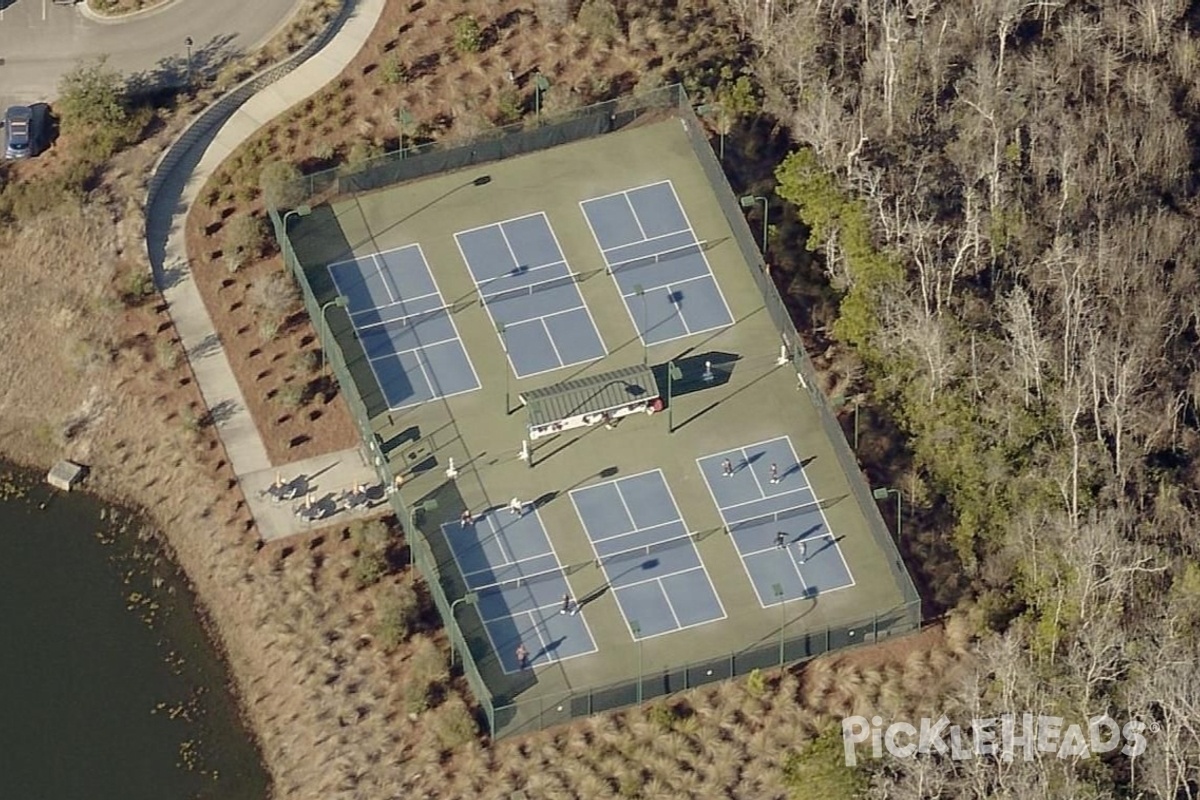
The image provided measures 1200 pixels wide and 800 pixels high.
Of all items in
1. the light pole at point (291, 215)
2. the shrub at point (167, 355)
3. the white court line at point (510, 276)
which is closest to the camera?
the shrub at point (167, 355)

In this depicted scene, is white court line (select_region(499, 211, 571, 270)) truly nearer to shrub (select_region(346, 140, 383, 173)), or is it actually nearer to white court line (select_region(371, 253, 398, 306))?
white court line (select_region(371, 253, 398, 306))

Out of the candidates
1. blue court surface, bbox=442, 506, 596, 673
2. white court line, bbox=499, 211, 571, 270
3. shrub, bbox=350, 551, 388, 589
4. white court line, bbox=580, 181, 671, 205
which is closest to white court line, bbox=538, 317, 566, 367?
white court line, bbox=499, 211, 571, 270

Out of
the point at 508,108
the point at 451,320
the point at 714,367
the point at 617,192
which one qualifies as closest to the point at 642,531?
the point at 714,367

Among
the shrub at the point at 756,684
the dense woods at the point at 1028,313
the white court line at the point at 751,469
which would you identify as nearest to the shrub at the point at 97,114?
the dense woods at the point at 1028,313

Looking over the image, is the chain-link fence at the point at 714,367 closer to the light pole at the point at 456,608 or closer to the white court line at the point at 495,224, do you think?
the light pole at the point at 456,608

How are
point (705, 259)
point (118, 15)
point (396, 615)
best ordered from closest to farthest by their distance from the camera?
point (396, 615), point (705, 259), point (118, 15)

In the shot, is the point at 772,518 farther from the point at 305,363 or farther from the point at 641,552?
the point at 305,363

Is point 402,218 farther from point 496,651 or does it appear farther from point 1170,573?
point 1170,573
